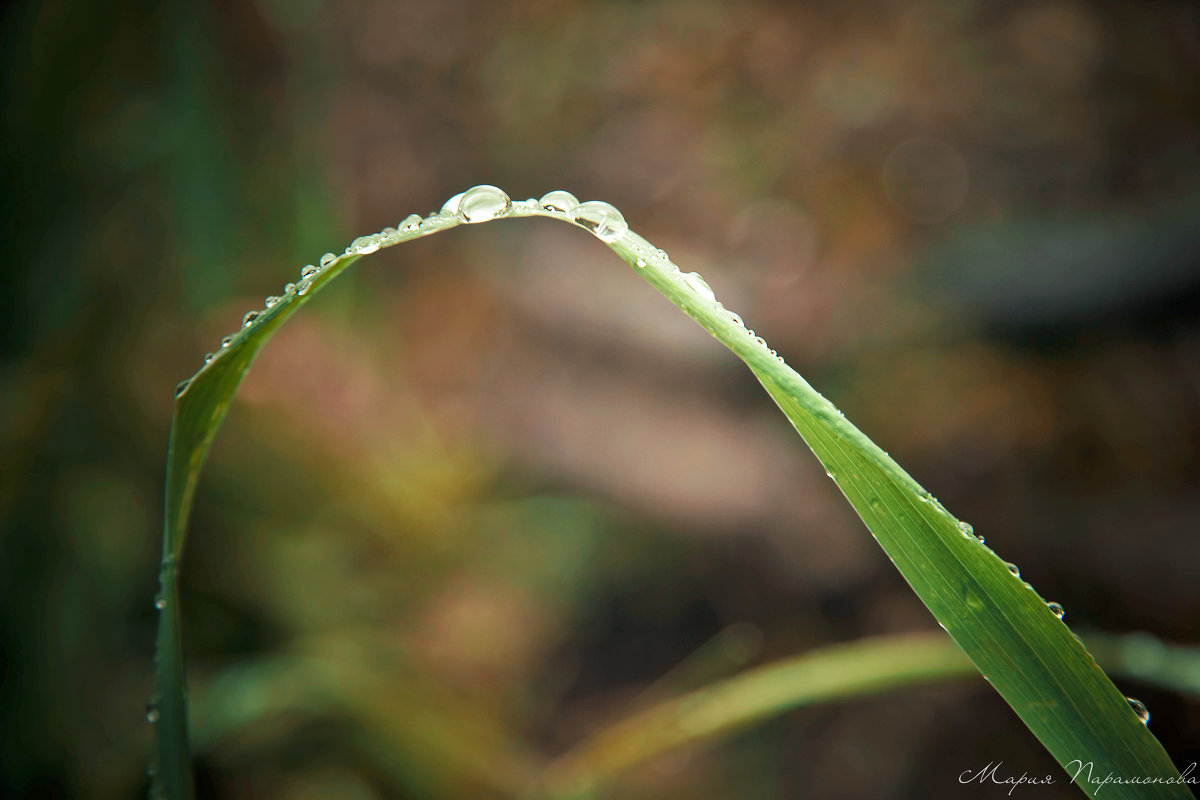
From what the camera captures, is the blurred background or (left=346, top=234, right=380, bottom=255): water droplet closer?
(left=346, top=234, right=380, bottom=255): water droplet

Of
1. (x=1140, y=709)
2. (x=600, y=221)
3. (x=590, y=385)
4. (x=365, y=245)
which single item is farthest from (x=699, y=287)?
(x=590, y=385)

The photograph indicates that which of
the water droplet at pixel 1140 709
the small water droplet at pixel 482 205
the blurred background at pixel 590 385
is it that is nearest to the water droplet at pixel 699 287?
the small water droplet at pixel 482 205

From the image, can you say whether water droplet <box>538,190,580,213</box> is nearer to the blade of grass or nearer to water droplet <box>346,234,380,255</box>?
water droplet <box>346,234,380,255</box>

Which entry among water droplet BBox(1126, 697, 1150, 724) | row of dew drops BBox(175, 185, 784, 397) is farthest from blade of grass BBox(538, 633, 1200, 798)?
row of dew drops BBox(175, 185, 784, 397)

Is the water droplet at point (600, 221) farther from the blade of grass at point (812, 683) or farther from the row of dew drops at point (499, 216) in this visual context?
the blade of grass at point (812, 683)

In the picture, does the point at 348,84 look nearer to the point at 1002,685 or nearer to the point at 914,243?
the point at 914,243

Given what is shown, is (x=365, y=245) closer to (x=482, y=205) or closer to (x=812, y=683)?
(x=482, y=205)
